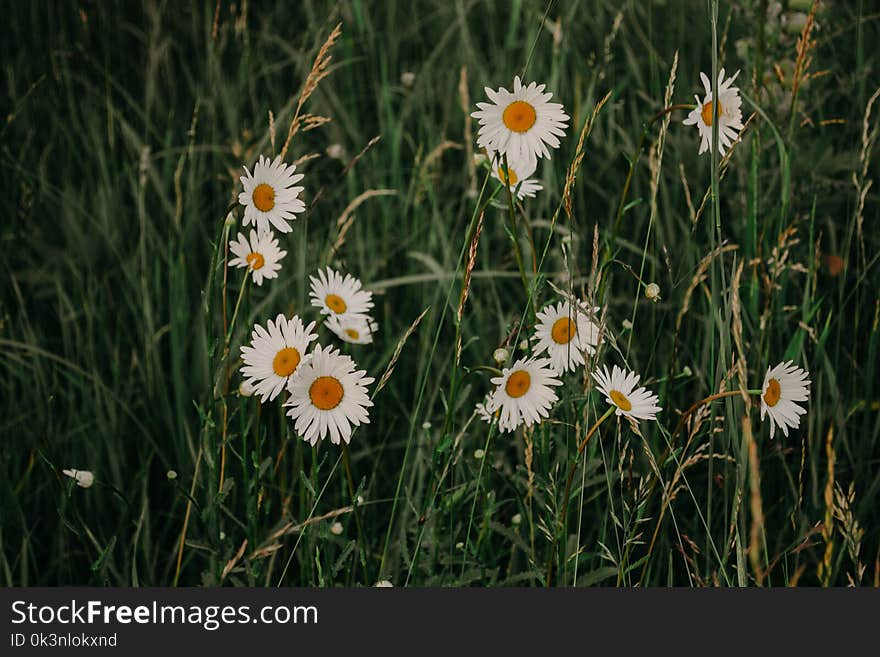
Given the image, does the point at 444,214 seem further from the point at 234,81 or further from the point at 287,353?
the point at 287,353

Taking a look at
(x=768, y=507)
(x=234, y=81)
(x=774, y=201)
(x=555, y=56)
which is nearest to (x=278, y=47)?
(x=234, y=81)

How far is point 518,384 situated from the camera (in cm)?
97

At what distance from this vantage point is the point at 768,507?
1320mm

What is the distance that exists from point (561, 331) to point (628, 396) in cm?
14

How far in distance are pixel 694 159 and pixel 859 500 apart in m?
0.77

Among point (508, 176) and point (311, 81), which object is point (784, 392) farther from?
point (311, 81)

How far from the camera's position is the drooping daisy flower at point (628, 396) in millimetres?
927

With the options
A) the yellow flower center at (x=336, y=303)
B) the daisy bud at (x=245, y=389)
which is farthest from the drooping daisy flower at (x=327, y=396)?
the yellow flower center at (x=336, y=303)

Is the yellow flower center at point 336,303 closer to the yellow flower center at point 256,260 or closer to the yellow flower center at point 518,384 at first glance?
the yellow flower center at point 256,260

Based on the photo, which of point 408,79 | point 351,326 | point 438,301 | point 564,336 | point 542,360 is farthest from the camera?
point 408,79

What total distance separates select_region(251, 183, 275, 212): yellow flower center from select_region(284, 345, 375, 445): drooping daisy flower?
0.60ft

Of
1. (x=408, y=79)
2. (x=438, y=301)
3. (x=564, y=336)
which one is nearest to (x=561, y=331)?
(x=564, y=336)

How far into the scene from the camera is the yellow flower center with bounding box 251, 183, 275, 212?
3.23ft

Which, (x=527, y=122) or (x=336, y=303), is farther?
(x=336, y=303)
